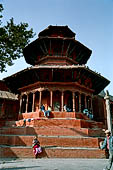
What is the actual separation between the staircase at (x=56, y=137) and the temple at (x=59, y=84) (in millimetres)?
75

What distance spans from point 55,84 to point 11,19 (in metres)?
6.61

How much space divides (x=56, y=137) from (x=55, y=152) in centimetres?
118

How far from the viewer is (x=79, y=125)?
470 inches

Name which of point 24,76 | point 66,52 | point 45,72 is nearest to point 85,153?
point 45,72

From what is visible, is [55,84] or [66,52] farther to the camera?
[66,52]

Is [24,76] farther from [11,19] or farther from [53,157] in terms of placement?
[53,157]

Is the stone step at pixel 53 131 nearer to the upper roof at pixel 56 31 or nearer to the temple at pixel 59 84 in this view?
the temple at pixel 59 84

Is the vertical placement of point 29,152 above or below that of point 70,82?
below

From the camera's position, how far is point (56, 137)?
10414 mm

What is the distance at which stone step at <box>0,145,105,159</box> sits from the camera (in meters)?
9.30

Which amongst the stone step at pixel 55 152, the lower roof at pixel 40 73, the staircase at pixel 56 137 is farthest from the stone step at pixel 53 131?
the lower roof at pixel 40 73

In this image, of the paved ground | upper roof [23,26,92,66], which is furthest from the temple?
the paved ground

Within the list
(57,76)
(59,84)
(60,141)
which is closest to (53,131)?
(60,141)

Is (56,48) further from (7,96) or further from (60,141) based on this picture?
(60,141)
